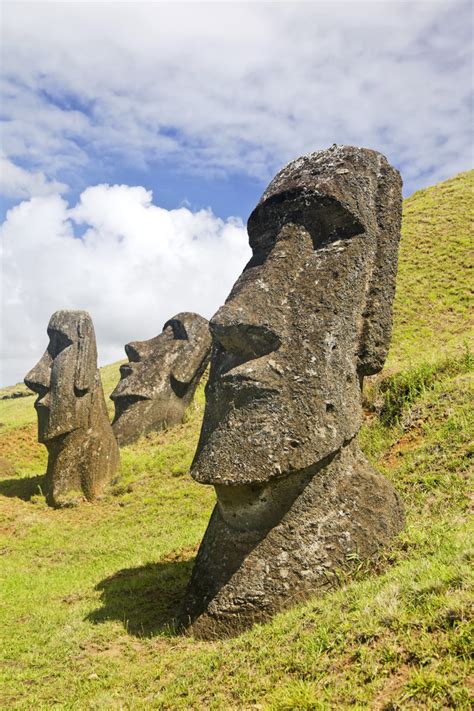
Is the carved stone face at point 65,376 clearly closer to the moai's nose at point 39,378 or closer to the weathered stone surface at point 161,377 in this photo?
the moai's nose at point 39,378

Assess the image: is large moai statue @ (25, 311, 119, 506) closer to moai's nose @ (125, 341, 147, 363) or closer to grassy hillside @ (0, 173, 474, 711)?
grassy hillside @ (0, 173, 474, 711)

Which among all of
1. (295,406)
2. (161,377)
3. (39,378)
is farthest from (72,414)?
(295,406)

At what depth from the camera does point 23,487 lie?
13406 millimetres

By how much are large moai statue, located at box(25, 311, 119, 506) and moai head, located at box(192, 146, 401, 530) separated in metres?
7.41

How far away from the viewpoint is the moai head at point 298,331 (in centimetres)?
529

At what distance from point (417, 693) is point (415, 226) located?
27.9m

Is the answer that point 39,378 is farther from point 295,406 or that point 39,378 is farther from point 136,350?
point 295,406

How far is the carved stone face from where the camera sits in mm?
Answer: 12516

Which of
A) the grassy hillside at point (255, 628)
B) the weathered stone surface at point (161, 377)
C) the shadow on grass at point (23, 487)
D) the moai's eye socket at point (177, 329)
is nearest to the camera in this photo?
the grassy hillside at point (255, 628)

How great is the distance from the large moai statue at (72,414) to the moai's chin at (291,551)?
735 centimetres

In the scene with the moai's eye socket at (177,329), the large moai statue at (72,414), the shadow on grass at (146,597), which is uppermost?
the moai's eye socket at (177,329)

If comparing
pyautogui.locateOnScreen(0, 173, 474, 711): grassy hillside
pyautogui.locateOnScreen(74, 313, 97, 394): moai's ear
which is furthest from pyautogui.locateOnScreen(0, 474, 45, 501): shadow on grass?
pyautogui.locateOnScreen(74, 313, 97, 394): moai's ear

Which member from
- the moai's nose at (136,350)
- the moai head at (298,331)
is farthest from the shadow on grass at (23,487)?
the moai head at (298,331)

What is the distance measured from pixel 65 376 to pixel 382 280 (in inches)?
324
